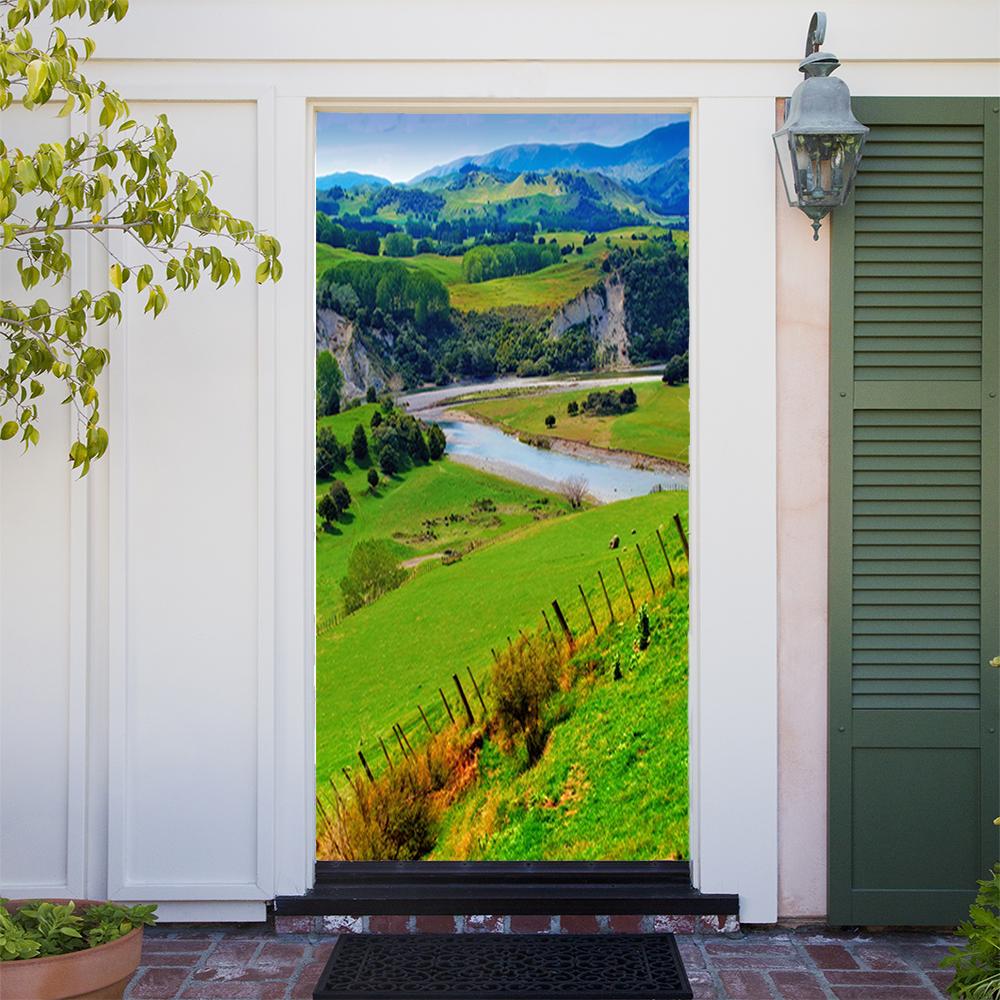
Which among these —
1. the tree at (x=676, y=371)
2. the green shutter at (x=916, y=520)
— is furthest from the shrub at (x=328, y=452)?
the green shutter at (x=916, y=520)

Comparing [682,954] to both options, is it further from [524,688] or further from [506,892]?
[524,688]

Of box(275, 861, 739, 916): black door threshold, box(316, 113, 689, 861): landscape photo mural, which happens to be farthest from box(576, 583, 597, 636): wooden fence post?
box(275, 861, 739, 916): black door threshold

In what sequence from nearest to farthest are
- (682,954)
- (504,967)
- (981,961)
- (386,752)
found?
(981,961)
(504,967)
(682,954)
(386,752)

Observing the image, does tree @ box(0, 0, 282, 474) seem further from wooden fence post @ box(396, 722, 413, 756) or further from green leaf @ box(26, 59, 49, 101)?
wooden fence post @ box(396, 722, 413, 756)

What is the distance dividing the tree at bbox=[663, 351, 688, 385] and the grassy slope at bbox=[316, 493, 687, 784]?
0.49 metres

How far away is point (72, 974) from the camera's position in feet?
10.6

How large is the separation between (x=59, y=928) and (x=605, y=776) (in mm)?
2315

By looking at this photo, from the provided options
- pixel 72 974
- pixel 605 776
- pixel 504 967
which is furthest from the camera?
pixel 605 776

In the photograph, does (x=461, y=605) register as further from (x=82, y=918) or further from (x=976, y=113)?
(x=976, y=113)

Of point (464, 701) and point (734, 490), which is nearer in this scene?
point (734, 490)

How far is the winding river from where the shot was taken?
17.0 ft

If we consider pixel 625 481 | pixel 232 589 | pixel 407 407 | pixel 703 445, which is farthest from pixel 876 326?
pixel 232 589

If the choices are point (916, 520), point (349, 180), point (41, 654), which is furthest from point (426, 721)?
point (349, 180)

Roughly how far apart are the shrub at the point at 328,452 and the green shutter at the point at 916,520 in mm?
2010
